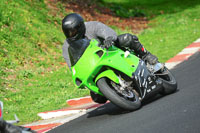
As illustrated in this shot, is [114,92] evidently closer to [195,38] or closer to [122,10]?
[195,38]

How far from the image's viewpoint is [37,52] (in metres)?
13.0

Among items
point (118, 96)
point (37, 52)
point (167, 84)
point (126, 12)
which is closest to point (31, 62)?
point (37, 52)

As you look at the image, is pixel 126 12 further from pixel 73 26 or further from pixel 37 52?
pixel 73 26

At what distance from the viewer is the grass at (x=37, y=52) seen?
9133mm

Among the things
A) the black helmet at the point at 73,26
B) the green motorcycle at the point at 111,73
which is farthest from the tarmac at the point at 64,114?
the black helmet at the point at 73,26

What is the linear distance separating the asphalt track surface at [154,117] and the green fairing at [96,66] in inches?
22.3

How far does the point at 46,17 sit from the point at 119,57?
10.5 meters

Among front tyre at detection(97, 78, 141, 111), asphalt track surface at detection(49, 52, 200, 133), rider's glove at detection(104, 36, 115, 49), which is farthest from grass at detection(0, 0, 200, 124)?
rider's glove at detection(104, 36, 115, 49)

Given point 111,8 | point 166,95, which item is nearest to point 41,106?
point 166,95

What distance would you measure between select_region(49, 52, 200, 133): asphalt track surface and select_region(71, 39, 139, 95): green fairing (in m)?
0.57

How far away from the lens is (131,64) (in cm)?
671

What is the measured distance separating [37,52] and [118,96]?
23.6 ft

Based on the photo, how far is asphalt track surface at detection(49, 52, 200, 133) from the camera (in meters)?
5.18

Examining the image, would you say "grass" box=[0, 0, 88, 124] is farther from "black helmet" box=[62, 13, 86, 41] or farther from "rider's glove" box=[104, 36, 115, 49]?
"rider's glove" box=[104, 36, 115, 49]
